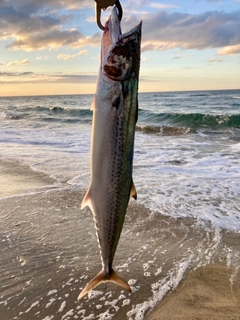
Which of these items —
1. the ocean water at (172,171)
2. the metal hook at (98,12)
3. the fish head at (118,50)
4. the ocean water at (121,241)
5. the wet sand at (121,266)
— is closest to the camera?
the fish head at (118,50)

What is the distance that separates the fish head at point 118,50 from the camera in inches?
90.6

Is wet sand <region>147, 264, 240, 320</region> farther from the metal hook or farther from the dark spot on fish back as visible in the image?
the metal hook

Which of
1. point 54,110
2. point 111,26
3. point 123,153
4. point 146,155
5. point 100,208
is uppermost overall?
point 111,26

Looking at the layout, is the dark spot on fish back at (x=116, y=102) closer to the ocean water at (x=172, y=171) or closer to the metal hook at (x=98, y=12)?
the metal hook at (x=98, y=12)

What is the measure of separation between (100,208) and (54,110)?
43.4 metres

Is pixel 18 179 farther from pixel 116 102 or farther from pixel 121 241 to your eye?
pixel 116 102

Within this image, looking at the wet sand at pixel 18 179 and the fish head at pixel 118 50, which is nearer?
the fish head at pixel 118 50

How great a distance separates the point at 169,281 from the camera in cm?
439

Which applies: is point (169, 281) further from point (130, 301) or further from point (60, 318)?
point (60, 318)

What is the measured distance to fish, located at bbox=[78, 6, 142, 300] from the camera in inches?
91.2

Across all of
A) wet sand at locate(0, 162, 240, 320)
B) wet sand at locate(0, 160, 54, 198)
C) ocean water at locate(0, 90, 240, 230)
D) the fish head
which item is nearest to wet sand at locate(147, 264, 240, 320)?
wet sand at locate(0, 162, 240, 320)

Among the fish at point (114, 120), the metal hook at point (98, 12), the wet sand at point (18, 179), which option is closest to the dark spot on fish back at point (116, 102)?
the fish at point (114, 120)

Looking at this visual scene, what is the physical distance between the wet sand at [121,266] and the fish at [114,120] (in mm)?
1811

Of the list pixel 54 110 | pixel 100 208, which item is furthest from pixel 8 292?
pixel 54 110
